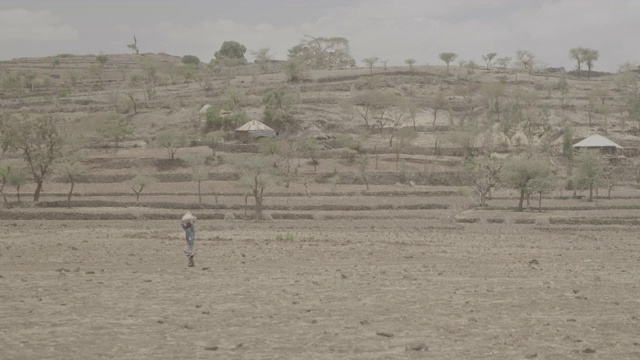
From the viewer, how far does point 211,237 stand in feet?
104

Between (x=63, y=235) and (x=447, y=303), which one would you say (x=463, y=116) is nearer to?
(x=63, y=235)

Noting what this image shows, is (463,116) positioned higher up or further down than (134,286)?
higher up

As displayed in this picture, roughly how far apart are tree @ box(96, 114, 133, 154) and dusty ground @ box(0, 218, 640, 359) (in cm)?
4044

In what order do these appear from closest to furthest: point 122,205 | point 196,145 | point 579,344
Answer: point 579,344 < point 122,205 < point 196,145

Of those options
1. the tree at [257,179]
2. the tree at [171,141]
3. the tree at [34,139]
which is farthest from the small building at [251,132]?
the tree at [34,139]

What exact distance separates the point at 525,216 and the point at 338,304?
30.4 m

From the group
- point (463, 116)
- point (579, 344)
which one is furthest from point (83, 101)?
point (579, 344)

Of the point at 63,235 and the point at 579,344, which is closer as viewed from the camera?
the point at 579,344

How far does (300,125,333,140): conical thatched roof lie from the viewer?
74.2 m

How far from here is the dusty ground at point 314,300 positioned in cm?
1189

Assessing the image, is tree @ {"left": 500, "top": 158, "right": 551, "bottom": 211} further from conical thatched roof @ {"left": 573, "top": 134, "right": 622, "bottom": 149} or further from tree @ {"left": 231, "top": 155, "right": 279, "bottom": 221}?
conical thatched roof @ {"left": 573, "top": 134, "right": 622, "bottom": 149}

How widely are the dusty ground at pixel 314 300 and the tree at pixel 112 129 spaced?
40.4 metres

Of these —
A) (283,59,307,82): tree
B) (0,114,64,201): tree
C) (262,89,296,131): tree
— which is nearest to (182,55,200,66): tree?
(283,59,307,82): tree

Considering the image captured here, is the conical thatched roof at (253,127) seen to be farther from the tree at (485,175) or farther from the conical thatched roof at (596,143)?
the conical thatched roof at (596,143)
